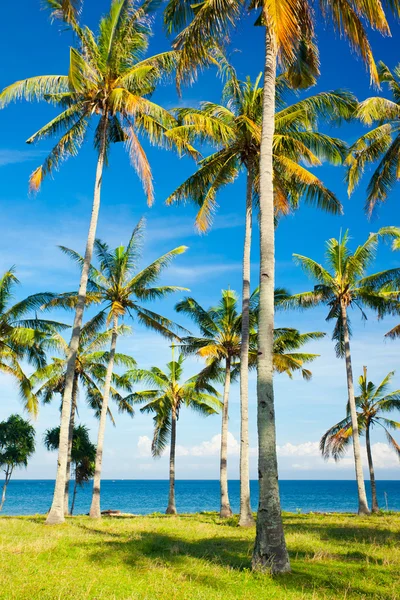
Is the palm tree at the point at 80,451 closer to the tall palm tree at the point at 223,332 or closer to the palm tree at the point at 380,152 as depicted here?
the tall palm tree at the point at 223,332


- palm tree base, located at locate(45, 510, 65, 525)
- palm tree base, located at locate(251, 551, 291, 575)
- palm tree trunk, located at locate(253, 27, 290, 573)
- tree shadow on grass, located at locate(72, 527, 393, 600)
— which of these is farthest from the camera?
palm tree base, located at locate(45, 510, 65, 525)

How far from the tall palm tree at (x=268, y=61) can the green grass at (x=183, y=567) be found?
2.88 feet

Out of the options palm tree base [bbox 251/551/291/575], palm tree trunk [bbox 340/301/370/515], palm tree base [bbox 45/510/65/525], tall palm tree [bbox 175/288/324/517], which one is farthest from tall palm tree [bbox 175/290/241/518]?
palm tree base [bbox 251/551/291/575]

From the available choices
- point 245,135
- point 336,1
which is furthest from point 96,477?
point 336,1

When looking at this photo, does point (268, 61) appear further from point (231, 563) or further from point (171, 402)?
point (171, 402)

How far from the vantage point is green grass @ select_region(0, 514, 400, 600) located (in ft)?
22.5

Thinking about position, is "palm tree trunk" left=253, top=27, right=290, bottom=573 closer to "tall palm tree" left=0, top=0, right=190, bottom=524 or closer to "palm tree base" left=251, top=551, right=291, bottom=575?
"palm tree base" left=251, top=551, right=291, bottom=575

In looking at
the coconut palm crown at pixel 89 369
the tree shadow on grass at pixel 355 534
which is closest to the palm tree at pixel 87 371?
the coconut palm crown at pixel 89 369

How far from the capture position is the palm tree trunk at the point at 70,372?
1574 centimetres

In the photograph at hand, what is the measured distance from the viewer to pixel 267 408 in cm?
907

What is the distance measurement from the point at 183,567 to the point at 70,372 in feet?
29.9

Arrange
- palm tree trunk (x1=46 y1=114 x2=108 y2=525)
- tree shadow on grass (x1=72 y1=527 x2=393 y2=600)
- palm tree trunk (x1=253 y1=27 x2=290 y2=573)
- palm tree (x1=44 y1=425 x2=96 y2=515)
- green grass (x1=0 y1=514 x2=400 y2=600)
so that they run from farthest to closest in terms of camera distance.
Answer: palm tree (x1=44 y1=425 x2=96 y2=515), palm tree trunk (x1=46 y1=114 x2=108 y2=525), palm tree trunk (x1=253 y1=27 x2=290 y2=573), tree shadow on grass (x1=72 y1=527 x2=393 y2=600), green grass (x1=0 y1=514 x2=400 y2=600)

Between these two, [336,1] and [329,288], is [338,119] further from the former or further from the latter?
[329,288]

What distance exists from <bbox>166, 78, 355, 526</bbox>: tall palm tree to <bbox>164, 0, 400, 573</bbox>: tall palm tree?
328 cm
